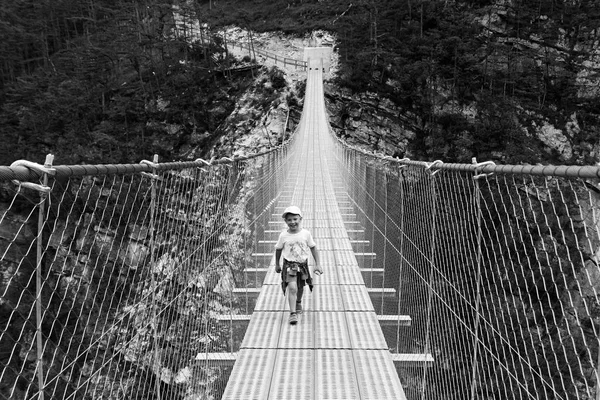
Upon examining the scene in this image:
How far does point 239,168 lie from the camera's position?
172 inches

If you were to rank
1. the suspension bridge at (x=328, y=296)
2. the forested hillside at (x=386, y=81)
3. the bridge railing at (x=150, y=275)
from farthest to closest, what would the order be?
the forested hillside at (x=386, y=81)
the suspension bridge at (x=328, y=296)
the bridge railing at (x=150, y=275)

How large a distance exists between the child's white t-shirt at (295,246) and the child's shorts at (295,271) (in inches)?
1.5

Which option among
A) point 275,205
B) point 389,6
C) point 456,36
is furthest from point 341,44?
point 275,205

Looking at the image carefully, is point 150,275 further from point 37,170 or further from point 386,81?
point 386,81

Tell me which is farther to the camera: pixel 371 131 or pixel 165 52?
pixel 165 52

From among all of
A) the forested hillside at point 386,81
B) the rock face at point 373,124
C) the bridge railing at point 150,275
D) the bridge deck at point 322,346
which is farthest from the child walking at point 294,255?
the rock face at point 373,124

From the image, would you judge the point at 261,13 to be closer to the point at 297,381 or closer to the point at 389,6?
the point at 389,6

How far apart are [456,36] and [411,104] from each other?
3119 mm

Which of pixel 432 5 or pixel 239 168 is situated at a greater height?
pixel 432 5

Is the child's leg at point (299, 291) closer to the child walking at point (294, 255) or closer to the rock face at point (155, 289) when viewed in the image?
the child walking at point (294, 255)

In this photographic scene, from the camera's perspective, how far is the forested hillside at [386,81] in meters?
16.7

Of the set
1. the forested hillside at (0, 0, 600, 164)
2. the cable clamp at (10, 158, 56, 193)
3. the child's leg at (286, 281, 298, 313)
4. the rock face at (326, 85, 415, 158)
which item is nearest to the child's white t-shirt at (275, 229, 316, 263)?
the child's leg at (286, 281, 298, 313)

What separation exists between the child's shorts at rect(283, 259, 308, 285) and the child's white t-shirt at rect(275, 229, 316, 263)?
37 mm

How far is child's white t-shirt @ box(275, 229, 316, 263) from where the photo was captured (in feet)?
10.3
